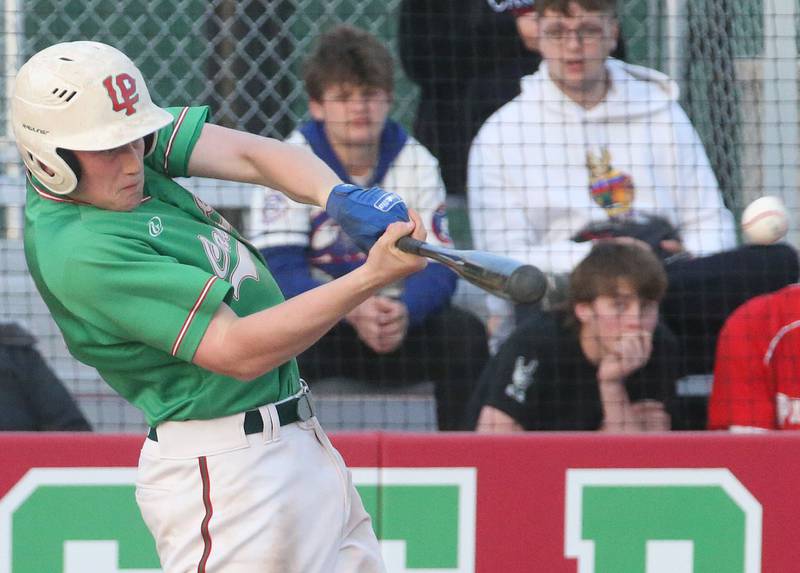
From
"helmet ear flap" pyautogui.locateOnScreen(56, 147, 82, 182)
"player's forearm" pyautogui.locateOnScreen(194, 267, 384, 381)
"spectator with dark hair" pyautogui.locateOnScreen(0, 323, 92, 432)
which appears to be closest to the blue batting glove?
"player's forearm" pyautogui.locateOnScreen(194, 267, 384, 381)

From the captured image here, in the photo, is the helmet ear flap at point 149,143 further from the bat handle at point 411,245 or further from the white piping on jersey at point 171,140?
the bat handle at point 411,245

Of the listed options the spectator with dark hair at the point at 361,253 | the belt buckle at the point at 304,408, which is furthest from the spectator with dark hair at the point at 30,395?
the belt buckle at the point at 304,408

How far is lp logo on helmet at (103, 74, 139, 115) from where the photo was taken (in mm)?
2500

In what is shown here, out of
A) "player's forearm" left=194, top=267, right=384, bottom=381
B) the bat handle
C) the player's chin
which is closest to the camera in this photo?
the bat handle

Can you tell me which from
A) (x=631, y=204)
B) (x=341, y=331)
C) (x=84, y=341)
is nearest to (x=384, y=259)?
(x=84, y=341)

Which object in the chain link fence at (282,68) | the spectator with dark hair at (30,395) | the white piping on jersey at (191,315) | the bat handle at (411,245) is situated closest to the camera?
the bat handle at (411,245)

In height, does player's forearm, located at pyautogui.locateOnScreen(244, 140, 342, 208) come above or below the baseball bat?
above

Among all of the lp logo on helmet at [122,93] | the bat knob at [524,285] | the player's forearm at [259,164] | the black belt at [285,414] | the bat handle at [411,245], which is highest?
the lp logo on helmet at [122,93]

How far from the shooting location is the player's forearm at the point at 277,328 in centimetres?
233

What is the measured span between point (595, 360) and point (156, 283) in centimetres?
193

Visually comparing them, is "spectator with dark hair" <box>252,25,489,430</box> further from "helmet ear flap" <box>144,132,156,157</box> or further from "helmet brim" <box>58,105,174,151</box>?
"helmet brim" <box>58,105,174,151</box>

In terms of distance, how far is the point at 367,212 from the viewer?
8.18ft

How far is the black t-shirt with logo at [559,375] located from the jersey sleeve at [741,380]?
5.9 inches

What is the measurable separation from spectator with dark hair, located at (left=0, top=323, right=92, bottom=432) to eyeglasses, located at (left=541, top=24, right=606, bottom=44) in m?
1.90
